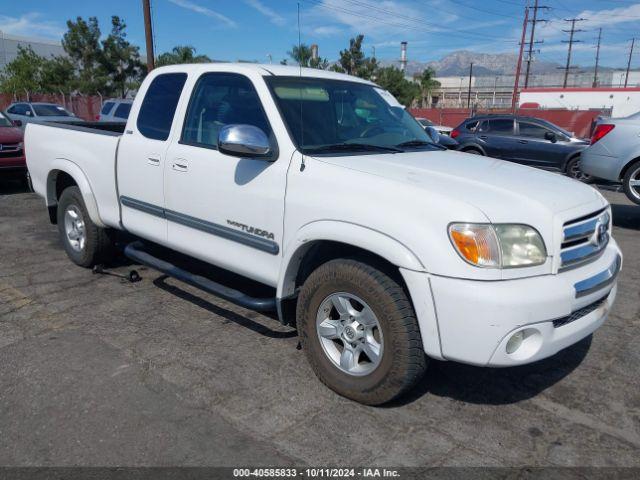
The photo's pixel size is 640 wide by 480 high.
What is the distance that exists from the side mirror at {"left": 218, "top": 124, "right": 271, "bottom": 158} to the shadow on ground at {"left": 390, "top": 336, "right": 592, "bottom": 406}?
1717mm

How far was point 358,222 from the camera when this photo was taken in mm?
2914

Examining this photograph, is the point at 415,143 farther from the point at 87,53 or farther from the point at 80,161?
the point at 87,53

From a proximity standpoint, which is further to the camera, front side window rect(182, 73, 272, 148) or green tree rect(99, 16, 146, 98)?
green tree rect(99, 16, 146, 98)

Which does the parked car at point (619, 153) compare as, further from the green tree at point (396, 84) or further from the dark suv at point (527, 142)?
the green tree at point (396, 84)

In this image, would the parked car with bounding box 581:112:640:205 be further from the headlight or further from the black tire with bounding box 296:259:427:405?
the black tire with bounding box 296:259:427:405

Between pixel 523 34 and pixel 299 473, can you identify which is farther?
pixel 523 34

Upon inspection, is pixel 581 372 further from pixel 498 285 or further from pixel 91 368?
pixel 91 368

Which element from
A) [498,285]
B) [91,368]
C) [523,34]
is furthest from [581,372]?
[523,34]

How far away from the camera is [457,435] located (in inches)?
115

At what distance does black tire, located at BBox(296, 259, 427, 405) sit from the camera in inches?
112

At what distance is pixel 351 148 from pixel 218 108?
3.61 ft

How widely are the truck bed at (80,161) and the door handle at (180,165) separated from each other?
0.93 m


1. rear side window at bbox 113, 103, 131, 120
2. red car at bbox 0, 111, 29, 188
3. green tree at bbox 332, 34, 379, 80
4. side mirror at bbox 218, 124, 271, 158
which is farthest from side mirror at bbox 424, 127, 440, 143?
green tree at bbox 332, 34, 379, 80

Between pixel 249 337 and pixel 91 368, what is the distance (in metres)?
1.10
